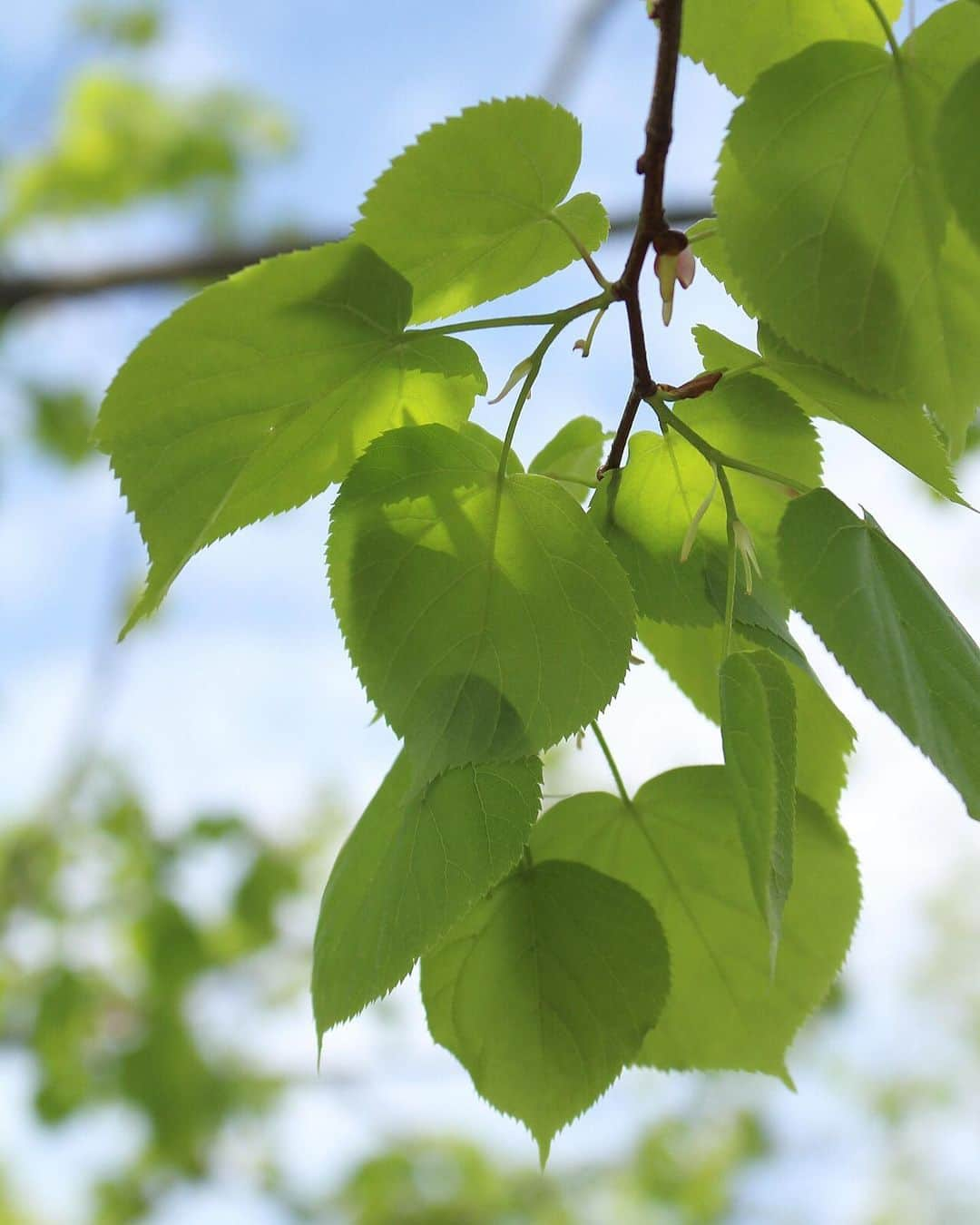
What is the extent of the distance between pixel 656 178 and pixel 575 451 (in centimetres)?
16

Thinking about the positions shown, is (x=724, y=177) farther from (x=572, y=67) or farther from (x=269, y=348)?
(x=572, y=67)

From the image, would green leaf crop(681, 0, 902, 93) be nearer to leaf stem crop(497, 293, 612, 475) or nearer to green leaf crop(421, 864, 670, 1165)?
leaf stem crop(497, 293, 612, 475)

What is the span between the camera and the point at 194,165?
135 inches

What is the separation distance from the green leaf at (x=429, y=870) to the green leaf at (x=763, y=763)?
93 mm

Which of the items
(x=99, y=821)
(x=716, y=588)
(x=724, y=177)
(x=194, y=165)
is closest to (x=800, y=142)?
(x=724, y=177)

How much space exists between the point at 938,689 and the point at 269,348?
0.87 ft

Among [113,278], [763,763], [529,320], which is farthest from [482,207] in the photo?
[113,278]

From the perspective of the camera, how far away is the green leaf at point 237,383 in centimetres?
40

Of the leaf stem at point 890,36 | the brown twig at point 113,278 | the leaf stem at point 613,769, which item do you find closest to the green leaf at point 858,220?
the leaf stem at point 890,36

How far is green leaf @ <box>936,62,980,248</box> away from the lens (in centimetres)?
31

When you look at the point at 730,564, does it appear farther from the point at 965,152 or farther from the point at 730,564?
the point at 965,152

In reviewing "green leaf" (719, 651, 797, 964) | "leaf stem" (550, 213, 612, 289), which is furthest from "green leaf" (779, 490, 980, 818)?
"leaf stem" (550, 213, 612, 289)

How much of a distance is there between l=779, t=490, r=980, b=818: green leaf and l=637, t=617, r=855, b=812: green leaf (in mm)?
92

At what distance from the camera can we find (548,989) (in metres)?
0.50
